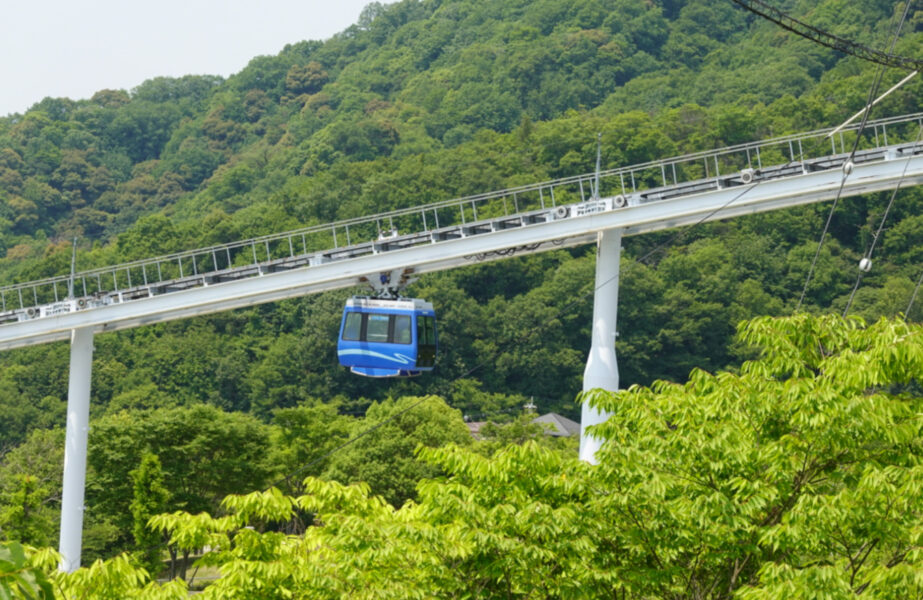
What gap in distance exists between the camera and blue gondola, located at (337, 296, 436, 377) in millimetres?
32250

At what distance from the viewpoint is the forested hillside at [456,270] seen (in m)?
55.3

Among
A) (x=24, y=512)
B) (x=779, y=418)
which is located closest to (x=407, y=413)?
A: (x=24, y=512)

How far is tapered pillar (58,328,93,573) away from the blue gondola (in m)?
7.61

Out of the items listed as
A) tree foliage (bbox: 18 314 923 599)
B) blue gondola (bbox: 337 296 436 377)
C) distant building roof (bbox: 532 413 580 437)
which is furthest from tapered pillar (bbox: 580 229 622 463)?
distant building roof (bbox: 532 413 580 437)

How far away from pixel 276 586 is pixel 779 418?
5.80m

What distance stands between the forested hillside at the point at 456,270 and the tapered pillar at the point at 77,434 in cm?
749

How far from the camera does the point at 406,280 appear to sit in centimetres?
3334

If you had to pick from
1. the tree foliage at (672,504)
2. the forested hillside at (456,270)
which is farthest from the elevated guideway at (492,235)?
the tree foliage at (672,504)

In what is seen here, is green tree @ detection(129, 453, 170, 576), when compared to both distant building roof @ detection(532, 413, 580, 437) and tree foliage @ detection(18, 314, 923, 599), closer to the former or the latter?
distant building roof @ detection(532, 413, 580, 437)

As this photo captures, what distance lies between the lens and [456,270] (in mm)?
96688

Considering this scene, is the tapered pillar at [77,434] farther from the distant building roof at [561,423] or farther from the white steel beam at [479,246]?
the distant building roof at [561,423]

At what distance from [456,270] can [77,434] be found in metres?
62.6

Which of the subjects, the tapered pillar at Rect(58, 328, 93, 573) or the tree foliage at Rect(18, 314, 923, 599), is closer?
the tree foliage at Rect(18, 314, 923, 599)

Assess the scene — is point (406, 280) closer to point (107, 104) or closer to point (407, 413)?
point (407, 413)
